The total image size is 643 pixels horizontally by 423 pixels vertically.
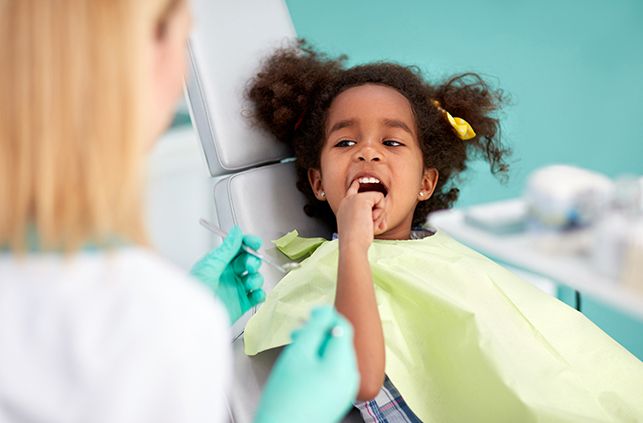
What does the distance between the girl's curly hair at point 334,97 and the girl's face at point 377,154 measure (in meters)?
0.04

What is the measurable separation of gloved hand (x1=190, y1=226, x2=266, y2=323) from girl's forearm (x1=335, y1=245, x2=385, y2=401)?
11.9 inches

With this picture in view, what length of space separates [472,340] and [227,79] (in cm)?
87

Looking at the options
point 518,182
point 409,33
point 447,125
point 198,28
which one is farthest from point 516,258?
point 518,182

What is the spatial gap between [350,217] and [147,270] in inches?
26.8

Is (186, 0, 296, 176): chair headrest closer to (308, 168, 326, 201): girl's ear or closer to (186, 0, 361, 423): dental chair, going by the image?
(186, 0, 361, 423): dental chair

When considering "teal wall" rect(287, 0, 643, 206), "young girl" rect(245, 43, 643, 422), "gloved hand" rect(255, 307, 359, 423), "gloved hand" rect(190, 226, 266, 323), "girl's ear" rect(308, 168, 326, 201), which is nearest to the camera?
"gloved hand" rect(255, 307, 359, 423)

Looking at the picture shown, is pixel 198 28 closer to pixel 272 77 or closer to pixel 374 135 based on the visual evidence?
pixel 272 77

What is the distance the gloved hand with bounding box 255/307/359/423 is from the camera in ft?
3.21

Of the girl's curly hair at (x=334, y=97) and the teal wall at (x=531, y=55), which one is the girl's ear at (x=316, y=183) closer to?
the girl's curly hair at (x=334, y=97)

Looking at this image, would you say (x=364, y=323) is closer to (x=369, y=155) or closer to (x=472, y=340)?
(x=472, y=340)

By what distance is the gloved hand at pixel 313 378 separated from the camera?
0.98 m

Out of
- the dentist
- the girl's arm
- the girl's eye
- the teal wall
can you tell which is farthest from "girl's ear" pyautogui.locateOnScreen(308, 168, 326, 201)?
the dentist

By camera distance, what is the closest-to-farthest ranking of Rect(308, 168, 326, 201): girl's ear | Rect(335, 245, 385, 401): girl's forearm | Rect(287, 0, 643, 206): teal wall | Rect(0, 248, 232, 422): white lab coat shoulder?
Rect(0, 248, 232, 422): white lab coat shoulder, Rect(335, 245, 385, 401): girl's forearm, Rect(308, 168, 326, 201): girl's ear, Rect(287, 0, 643, 206): teal wall

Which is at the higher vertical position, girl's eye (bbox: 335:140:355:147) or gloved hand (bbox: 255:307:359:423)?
girl's eye (bbox: 335:140:355:147)
